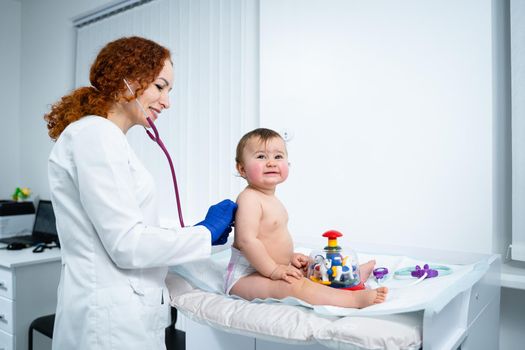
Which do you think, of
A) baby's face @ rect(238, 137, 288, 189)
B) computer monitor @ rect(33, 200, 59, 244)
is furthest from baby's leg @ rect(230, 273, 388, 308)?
computer monitor @ rect(33, 200, 59, 244)

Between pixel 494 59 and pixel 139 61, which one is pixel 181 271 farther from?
pixel 494 59

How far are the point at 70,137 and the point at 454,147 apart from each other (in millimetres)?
1206

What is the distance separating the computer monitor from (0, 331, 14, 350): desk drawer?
64 centimetres

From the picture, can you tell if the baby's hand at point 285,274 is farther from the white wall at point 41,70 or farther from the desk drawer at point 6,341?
the white wall at point 41,70

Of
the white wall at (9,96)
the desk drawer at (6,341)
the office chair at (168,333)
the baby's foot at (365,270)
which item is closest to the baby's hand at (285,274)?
the baby's foot at (365,270)

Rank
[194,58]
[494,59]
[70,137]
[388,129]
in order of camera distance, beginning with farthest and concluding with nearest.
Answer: [194,58], [388,129], [494,59], [70,137]

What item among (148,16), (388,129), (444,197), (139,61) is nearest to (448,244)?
(444,197)

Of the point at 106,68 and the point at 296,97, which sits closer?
the point at 106,68

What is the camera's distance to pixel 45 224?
279 cm

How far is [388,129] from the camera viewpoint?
1.53 metres

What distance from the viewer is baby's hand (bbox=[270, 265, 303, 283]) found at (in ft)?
3.29

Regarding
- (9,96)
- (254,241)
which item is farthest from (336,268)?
(9,96)

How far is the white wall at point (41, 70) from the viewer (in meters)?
2.95

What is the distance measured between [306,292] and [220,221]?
0.29m
